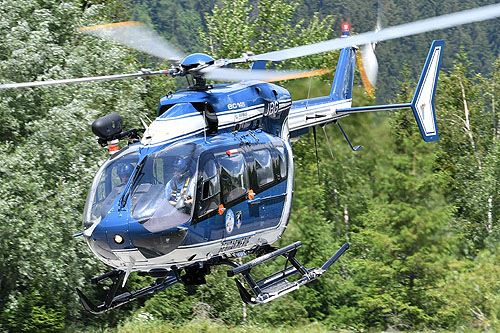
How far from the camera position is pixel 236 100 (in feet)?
35.6

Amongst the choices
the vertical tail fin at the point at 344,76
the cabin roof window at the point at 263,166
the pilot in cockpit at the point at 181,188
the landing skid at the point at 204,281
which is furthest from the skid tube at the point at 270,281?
the vertical tail fin at the point at 344,76

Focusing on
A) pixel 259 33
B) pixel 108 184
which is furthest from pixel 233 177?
pixel 259 33

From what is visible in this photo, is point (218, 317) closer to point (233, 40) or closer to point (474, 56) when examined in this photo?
point (233, 40)

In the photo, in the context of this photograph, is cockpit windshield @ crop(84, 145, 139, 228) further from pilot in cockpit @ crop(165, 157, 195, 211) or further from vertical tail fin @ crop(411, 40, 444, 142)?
vertical tail fin @ crop(411, 40, 444, 142)

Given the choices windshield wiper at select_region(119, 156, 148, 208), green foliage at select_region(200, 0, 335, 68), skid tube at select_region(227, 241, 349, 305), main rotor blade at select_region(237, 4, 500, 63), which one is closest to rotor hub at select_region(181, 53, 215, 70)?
main rotor blade at select_region(237, 4, 500, 63)

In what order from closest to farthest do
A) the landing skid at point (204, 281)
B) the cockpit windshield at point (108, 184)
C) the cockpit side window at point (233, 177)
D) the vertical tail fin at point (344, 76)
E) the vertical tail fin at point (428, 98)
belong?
the cockpit windshield at point (108, 184), the cockpit side window at point (233, 177), the landing skid at point (204, 281), the vertical tail fin at point (428, 98), the vertical tail fin at point (344, 76)

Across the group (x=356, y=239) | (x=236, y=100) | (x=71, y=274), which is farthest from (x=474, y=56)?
(x=236, y=100)

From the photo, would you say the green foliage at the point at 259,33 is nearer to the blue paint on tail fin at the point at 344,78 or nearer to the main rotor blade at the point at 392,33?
the blue paint on tail fin at the point at 344,78

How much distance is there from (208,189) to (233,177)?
0.62 metres

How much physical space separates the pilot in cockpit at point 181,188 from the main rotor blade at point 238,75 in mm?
1711

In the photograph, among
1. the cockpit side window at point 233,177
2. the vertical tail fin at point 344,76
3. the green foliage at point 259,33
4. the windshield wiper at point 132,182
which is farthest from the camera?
the green foliage at point 259,33

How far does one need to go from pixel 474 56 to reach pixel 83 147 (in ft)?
170

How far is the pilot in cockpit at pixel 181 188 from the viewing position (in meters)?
9.14

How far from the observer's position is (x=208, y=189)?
31.0ft
